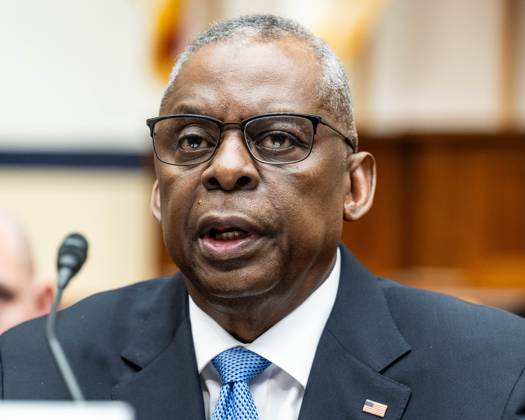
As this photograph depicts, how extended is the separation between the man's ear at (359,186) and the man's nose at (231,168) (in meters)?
0.37

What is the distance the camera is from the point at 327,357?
2.17 metres

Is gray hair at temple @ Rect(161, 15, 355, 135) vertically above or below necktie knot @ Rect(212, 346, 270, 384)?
above

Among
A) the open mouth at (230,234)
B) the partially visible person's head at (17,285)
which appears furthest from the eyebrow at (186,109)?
the partially visible person's head at (17,285)

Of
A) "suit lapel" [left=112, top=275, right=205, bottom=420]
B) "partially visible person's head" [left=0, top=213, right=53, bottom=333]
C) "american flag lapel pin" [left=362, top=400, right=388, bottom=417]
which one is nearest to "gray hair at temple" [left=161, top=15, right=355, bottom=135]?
"suit lapel" [left=112, top=275, right=205, bottom=420]

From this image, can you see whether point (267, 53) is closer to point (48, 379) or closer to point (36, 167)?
point (48, 379)

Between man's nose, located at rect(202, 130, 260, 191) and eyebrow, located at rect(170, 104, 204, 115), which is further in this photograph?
eyebrow, located at rect(170, 104, 204, 115)

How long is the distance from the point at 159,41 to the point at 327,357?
484cm

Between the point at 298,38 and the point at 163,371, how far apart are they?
2.64ft

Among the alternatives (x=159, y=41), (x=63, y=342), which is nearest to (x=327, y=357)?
(x=63, y=342)

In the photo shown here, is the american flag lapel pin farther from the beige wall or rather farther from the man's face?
the beige wall

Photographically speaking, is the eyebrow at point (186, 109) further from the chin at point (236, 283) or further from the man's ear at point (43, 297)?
the man's ear at point (43, 297)

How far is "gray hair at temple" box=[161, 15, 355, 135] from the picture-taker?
2.19m

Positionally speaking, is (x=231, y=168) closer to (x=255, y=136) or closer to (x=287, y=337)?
(x=255, y=136)

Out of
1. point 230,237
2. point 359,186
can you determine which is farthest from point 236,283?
point 359,186
